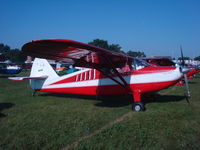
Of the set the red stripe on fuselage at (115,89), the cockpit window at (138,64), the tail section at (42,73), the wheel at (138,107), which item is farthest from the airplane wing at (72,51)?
the tail section at (42,73)

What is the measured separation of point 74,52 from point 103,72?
1546 mm

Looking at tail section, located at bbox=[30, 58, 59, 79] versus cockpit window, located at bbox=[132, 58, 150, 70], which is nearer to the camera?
cockpit window, located at bbox=[132, 58, 150, 70]

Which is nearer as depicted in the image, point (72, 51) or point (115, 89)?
point (72, 51)

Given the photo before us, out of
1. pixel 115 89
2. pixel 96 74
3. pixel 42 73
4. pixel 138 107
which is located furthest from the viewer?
pixel 42 73

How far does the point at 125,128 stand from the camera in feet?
13.2

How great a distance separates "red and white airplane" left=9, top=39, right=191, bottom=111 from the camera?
4731mm

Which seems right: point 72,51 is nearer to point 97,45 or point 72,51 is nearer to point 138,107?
point 138,107

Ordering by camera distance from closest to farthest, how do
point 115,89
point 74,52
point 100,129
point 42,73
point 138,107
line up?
1. point 100,129
2. point 74,52
3. point 138,107
4. point 115,89
5. point 42,73

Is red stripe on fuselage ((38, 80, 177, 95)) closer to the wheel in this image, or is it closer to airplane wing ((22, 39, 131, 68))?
the wheel

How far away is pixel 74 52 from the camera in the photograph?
5148mm

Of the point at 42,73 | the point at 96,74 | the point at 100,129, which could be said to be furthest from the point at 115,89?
the point at 42,73

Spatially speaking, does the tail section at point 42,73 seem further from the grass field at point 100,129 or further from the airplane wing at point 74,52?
the grass field at point 100,129

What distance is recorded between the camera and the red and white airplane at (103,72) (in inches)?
186

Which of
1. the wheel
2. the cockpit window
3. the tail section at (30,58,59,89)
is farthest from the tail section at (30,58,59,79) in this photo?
the wheel
